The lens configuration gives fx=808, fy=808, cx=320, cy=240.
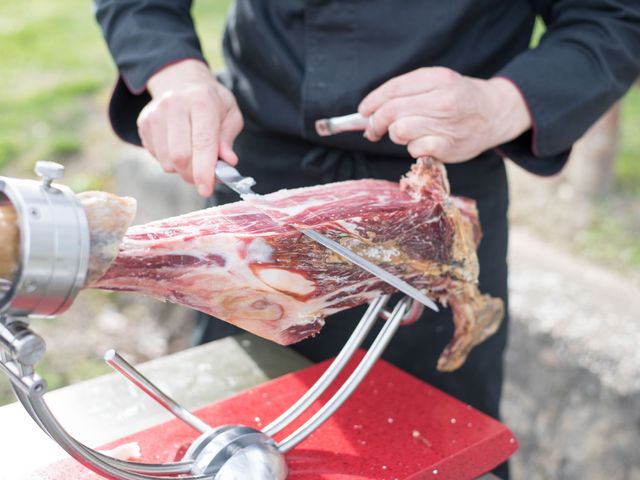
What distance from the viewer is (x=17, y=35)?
6539 mm

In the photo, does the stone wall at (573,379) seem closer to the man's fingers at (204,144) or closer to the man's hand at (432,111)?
the man's hand at (432,111)

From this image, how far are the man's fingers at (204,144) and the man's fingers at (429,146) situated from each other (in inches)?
13.4

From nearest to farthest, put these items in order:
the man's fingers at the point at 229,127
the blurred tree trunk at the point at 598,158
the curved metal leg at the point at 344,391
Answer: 1. the curved metal leg at the point at 344,391
2. the man's fingers at the point at 229,127
3. the blurred tree trunk at the point at 598,158

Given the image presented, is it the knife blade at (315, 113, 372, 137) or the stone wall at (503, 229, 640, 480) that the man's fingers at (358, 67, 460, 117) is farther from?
the stone wall at (503, 229, 640, 480)

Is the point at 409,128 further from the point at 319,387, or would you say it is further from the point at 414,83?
the point at 319,387

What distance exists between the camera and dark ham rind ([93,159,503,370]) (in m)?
1.12

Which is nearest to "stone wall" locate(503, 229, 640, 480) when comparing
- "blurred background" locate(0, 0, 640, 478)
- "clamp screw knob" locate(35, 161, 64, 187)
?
"blurred background" locate(0, 0, 640, 478)

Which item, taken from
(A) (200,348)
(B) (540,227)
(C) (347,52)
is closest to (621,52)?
(C) (347,52)

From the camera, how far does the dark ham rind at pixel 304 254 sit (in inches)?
44.3

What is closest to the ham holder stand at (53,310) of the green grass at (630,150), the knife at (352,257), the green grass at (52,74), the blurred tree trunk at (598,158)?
the knife at (352,257)

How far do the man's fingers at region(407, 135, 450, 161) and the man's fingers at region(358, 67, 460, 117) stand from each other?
0.27 ft

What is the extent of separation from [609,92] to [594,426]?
3.81 feet

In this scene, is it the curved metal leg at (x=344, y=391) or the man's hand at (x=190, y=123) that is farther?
the man's hand at (x=190, y=123)

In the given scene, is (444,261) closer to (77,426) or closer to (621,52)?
(621,52)
